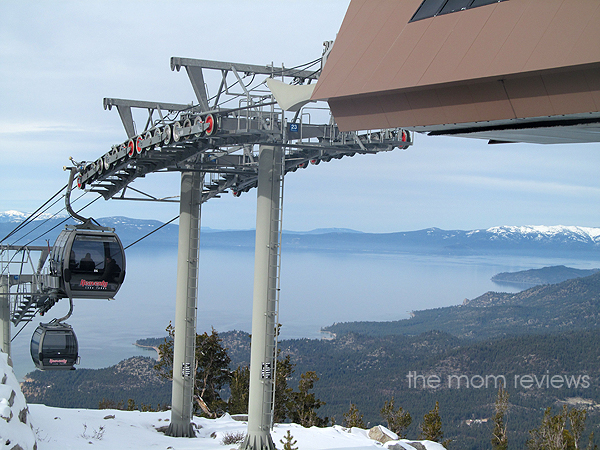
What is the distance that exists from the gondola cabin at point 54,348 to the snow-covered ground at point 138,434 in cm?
175

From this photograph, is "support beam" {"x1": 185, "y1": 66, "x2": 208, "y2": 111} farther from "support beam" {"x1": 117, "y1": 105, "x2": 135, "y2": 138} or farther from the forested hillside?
the forested hillside

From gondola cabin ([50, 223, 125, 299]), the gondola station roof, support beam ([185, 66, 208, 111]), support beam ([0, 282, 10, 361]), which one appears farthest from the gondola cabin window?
the gondola station roof

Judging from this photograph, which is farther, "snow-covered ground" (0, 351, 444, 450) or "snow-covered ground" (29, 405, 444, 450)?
"snow-covered ground" (29, 405, 444, 450)

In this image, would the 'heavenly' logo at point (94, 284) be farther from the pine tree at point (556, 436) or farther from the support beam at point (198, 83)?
the pine tree at point (556, 436)

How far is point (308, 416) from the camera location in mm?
34094

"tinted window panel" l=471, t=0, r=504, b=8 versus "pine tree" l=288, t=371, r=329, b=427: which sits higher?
"tinted window panel" l=471, t=0, r=504, b=8

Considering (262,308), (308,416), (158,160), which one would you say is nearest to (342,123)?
(262,308)

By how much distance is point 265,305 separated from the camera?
14.6 meters

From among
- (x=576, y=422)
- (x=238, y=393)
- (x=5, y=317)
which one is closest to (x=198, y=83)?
(x=5, y=317)

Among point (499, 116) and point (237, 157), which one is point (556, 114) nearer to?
point (499, 116)

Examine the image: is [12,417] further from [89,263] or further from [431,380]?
[431,380]

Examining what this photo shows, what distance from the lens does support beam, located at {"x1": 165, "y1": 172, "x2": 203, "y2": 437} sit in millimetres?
18656

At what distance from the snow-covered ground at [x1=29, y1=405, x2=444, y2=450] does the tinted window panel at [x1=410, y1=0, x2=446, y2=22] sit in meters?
10.7

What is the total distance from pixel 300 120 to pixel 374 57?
4026 millimetres
